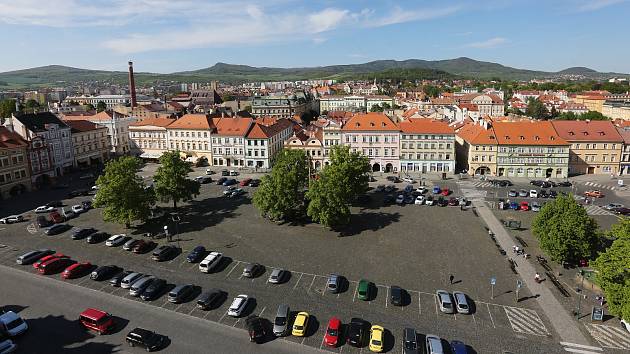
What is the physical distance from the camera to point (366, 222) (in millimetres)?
54094

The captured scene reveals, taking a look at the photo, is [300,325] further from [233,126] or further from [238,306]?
[233,126]

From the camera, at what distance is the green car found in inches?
1362

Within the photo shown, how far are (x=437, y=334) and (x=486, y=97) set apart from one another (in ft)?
532

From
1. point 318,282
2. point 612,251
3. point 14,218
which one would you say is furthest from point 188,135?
point 612,251

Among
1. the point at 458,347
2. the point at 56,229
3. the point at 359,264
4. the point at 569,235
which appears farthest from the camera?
the point at 56,229

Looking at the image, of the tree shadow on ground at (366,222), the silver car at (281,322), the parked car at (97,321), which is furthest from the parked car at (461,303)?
the parked car at (97,321)

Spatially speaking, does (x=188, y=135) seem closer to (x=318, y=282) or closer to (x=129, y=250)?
(x=129, y=250)

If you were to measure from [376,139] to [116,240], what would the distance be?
172 feet

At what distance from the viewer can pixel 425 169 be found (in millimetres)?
83125

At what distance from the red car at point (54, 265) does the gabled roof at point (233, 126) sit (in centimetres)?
5131

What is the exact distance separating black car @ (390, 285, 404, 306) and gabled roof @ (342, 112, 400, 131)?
168 ft

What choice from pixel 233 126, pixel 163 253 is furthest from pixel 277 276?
pixel 233 126

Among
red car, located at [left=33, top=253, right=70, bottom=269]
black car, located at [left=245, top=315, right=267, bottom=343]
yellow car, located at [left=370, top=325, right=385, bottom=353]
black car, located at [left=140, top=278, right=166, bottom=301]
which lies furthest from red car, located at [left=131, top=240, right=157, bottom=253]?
yellow car, located at [left=370, top=325, right=385, bottom=353]

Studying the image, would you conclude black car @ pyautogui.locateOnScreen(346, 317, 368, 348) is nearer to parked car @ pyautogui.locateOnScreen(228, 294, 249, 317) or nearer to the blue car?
the blue car
